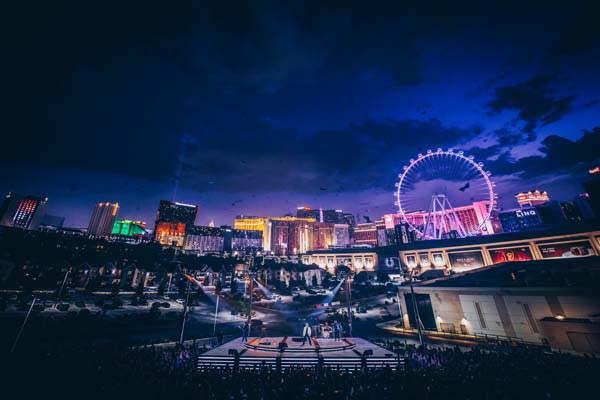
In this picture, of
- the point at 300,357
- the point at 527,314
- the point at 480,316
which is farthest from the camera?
the point at 480,316

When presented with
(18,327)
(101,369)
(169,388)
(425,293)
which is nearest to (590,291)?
(425,293)

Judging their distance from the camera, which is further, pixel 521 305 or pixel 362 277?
pixel 362 277

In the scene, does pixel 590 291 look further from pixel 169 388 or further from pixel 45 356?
pixel 45 356

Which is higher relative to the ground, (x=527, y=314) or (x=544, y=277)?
(x=544, y=277)

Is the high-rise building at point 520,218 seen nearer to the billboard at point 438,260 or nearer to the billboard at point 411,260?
the billboard at point 411,260

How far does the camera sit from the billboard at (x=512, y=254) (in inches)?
2211

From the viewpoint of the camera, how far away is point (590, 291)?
23.2 m

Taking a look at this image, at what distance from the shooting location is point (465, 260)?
2675 inches

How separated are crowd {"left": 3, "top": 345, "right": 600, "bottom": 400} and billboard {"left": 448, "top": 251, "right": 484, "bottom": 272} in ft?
189

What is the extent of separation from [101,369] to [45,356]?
690cm

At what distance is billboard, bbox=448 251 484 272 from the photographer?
64.9 m

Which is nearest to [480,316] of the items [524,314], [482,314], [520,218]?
[482,314]

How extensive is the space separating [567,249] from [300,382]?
69561mm

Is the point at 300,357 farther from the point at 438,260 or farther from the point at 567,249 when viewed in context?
the point at 438,260
